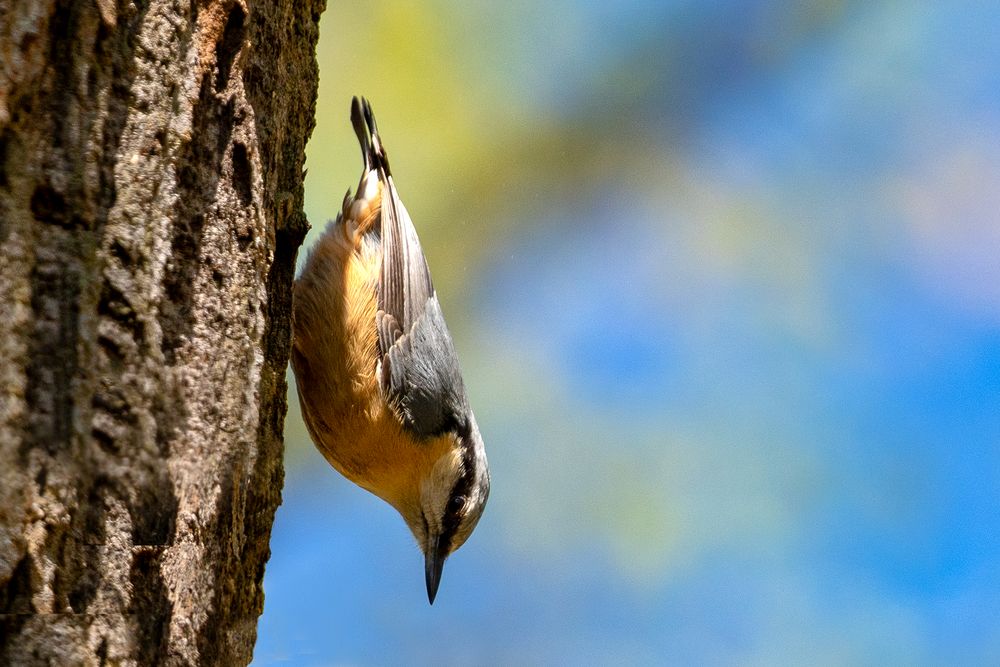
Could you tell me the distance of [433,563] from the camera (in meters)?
3.03

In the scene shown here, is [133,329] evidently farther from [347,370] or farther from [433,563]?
[433,563]

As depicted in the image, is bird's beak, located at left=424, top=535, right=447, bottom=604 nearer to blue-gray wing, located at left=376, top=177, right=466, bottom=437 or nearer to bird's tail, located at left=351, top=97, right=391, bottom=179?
blue-gray wing, located at left=376, top=177, right=466, bottom=437

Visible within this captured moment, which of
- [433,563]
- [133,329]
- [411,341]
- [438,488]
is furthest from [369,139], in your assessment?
[133,329]

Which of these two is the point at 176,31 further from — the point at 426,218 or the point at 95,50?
the point at 426,218

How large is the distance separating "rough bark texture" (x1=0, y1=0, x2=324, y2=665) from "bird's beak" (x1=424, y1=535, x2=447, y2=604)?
1.48m

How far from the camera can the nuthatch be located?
2.80 metres

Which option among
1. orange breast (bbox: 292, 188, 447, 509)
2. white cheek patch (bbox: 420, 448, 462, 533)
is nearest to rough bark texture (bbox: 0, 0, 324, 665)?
orange breast (bbox: 292, 188, 447, 509)

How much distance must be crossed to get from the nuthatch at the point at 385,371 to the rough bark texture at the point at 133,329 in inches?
47.5

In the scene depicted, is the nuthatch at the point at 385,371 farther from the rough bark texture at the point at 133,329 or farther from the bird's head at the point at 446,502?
the rough bark texture at the point at 133,329

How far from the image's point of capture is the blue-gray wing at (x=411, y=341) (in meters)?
2.84

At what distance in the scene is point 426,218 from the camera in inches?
143

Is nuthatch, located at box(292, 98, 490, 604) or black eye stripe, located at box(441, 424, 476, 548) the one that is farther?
black eye stripe, located at box(441, 424, 476, 548)

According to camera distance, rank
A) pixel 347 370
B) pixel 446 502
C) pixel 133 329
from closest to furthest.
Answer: pixel 133 329 → pixel 347 370 → pixel 446 502

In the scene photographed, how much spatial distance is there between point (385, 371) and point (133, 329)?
1589 millimetres
